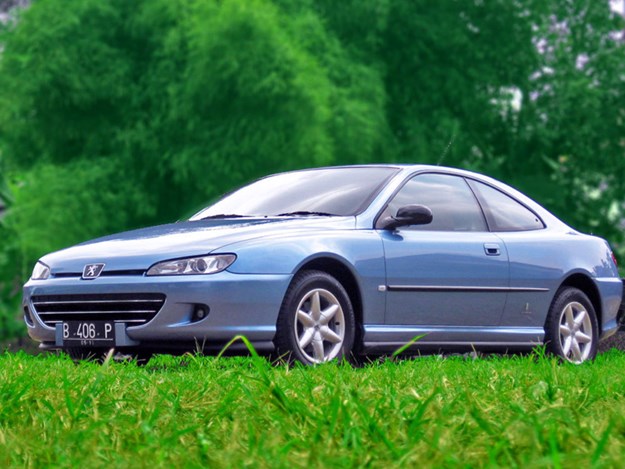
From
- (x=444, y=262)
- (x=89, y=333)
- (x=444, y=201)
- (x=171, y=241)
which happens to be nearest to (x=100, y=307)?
(x=89, y=333)

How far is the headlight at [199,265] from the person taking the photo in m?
7.03

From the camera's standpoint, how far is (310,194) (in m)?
8.38

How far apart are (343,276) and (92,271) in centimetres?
153

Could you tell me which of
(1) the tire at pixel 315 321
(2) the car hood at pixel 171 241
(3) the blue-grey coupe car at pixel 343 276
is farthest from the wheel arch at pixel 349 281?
(2) the car hood at pixel 171 241

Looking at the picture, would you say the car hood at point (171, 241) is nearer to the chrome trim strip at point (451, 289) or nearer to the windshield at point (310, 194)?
the windshield at point (310, 194)

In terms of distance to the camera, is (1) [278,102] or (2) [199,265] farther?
(1) [278,102]

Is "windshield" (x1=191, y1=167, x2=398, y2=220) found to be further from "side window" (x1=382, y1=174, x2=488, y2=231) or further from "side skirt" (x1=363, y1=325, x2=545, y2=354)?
"side skirt" (x1=363, y1=325, x2=545, y2=354)

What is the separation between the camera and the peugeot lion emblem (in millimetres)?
7375

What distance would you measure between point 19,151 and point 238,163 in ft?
21.7

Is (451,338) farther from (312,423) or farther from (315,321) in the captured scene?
(312,423)

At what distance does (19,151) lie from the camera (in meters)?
30.0

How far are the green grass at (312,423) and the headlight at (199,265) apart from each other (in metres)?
1.66

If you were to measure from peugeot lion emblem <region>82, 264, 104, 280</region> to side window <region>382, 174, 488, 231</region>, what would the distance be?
6.45 ft

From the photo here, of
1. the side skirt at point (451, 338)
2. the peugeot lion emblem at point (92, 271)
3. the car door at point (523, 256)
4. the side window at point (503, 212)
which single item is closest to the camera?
the peugeot lion emblem at point (92, 271)
